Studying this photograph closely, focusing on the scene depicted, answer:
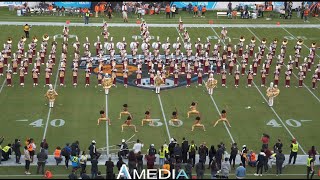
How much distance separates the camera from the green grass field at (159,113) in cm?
2312

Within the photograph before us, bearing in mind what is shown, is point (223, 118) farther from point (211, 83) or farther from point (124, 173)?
point (124, 173)

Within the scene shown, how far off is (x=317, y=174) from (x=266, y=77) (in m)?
10.3

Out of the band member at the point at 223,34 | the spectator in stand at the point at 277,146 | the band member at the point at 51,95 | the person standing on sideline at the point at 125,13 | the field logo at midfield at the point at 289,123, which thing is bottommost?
the field logo at midfield at the point at 289,123

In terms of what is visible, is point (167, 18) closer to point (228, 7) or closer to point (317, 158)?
point (228, 7)

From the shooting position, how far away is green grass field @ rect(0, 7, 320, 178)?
23125 mm

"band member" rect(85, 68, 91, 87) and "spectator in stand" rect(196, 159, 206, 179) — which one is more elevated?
"band member" rect(85, 68, 91, 87)

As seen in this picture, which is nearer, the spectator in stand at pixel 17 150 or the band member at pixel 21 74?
the spectator in stand at pixel 17 150

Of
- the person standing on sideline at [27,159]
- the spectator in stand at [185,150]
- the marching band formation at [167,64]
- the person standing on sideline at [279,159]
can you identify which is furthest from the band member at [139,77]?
the person standing on sideline at [279,159]

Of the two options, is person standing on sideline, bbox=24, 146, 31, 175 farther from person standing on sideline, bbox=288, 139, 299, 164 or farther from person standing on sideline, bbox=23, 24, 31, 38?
person standing on sideline, bbox=23, 24, 31, 38

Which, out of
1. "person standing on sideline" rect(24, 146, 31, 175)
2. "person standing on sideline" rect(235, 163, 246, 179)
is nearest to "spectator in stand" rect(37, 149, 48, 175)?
"person standing on sideline" rect(24, 146, 31, 175)

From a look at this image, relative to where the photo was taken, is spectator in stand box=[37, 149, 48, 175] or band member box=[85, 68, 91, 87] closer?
spectator in stand box=[37, 149, 48, 175]

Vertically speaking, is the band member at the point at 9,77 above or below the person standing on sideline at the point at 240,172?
above

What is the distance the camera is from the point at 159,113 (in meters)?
25.5

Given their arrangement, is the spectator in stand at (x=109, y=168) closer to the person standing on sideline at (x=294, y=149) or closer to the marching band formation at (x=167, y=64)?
the person standing on sideline at (x=294, y=149)
